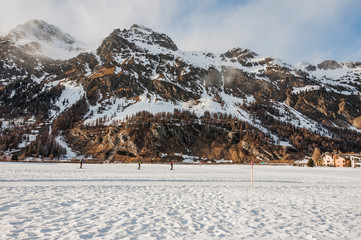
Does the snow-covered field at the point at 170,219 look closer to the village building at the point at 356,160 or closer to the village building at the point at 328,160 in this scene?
the village building at the point at 356,160

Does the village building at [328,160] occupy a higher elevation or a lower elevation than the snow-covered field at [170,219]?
lower

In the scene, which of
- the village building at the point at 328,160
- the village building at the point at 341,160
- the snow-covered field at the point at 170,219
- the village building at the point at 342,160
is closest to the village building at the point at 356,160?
the village building at the point at 341,160

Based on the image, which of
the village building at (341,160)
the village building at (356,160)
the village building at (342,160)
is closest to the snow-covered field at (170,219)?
the village building at (356,160)

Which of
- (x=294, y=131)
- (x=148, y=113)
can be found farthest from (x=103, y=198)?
(x=294, y=131)

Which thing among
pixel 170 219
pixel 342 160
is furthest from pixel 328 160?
A: pixel 170 219

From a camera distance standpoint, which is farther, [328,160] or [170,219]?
[328,160]

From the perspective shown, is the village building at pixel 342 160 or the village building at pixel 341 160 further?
the village building at pixel 342 160

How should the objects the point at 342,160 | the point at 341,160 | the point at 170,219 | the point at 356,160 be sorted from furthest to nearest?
the point at 341,160, the point at 342,160, the point at 356,160, the point at 170,219

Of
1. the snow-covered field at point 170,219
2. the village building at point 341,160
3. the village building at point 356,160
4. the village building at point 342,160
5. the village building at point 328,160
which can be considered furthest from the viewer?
the village building at point 328,160

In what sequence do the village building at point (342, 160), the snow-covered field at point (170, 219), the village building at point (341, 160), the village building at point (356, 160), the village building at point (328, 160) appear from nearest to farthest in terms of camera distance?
the snow-covered field at point (170, 219), the village building at point (356, 160), the village building at point (341, 160), the village building at point (342, 160), the village building at point (328, 160)

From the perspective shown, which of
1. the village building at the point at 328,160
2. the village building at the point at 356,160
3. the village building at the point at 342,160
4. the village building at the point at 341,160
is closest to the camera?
the village building at the point at 356,160

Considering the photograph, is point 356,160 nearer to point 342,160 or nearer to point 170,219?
point 342,160

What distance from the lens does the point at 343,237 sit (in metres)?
6.82

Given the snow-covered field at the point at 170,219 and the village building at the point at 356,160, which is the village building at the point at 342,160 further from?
the snow-covered field at the point at 170,219
